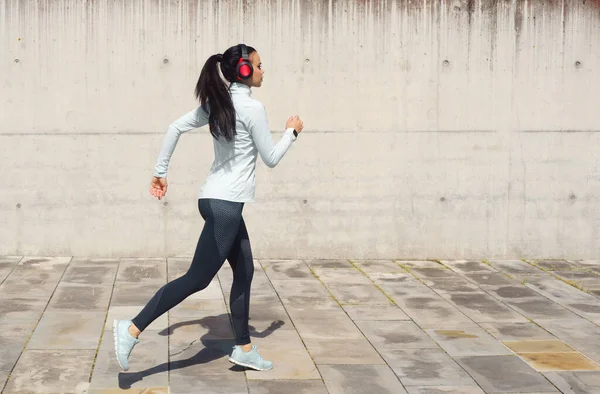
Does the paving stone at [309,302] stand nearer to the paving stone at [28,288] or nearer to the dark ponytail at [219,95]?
the paving stone at [28,288]

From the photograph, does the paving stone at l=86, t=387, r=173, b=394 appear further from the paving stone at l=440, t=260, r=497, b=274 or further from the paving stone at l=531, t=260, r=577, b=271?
the paving stone at l=531, t=260, r=577, b=271

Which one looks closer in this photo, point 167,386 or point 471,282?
point 167,386

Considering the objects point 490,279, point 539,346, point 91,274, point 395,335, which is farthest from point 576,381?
point 91,274

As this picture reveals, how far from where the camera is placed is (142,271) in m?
8.43

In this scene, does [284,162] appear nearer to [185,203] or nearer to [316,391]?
[185,203]

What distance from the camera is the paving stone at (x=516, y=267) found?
340 inches

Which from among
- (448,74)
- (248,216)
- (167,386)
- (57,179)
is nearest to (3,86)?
(57,179)

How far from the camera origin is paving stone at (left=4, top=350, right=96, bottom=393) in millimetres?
4953

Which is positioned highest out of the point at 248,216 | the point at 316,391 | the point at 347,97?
the point at 347,97

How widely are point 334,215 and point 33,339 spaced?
3.90 meters

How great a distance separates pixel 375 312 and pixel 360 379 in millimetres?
1768

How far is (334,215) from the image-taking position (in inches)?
361

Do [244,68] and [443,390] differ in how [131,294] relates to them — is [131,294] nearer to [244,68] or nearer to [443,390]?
[244,68]

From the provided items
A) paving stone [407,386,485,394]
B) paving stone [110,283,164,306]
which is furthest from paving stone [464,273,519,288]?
paving stone [407,386,485,394]
